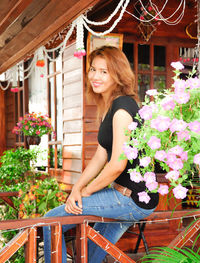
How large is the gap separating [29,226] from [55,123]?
4470 millimetres

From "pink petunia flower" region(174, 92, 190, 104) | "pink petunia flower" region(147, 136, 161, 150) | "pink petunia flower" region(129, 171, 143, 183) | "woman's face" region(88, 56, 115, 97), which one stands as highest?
"woman's face" region(88, 56, 115, 97)

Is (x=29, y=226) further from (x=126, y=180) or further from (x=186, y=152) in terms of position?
(x=186, y=152)

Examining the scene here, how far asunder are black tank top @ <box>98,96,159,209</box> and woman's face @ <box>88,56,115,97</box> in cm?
16

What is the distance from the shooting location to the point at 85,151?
4820 mm

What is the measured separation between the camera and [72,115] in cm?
518

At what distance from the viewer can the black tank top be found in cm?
172

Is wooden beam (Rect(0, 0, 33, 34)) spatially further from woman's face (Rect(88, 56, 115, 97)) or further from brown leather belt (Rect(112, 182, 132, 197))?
brown leather belt (Rect(112, 182, 132, 197))

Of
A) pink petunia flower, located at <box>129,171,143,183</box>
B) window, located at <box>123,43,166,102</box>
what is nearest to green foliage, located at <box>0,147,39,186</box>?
window, located at <box>123,43,166,102</box>

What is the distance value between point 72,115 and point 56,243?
357 centimetres

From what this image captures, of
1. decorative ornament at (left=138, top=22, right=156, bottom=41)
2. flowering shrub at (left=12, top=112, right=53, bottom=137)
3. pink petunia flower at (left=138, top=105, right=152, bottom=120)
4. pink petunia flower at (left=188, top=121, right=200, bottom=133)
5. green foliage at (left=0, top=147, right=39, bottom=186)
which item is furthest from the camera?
flowering shrub at (left=12, top=112, right=53, bottom=137)

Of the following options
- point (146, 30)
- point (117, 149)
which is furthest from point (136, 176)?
point (146, 30)

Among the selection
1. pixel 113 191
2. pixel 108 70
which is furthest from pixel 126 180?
pixel 108 70

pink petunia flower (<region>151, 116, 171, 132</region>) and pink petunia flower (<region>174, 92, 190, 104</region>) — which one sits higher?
pink petunia flower (<region>174, 92, 190, 104</region>)

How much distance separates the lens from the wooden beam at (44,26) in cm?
290
